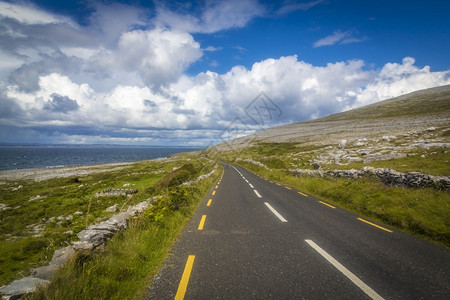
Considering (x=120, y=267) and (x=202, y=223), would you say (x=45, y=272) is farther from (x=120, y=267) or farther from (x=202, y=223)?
(x=202, y=223)

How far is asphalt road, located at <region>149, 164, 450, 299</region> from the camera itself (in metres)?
3.78

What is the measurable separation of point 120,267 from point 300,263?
4.16 m

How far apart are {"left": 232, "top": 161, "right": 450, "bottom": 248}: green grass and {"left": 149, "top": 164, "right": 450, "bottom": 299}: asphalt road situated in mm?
879

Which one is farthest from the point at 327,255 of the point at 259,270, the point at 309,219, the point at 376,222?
the point at 376,222

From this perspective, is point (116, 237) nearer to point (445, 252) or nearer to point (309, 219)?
point (309, 219)

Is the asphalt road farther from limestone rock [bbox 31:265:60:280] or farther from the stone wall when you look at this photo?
the stone wall

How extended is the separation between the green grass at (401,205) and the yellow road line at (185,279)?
7800 mm

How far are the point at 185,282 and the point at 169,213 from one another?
4925 millimetres

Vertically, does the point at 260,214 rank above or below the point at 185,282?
below

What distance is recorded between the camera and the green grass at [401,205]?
703cm

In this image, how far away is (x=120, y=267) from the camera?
4355 mm

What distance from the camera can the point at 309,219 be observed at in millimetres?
8312

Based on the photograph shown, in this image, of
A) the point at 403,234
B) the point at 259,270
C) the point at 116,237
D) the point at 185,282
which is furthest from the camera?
the point at 403,234

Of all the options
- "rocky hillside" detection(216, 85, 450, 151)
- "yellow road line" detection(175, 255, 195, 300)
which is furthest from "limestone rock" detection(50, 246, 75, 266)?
"rocky hillside" detection(216, 85, 450, 151)
